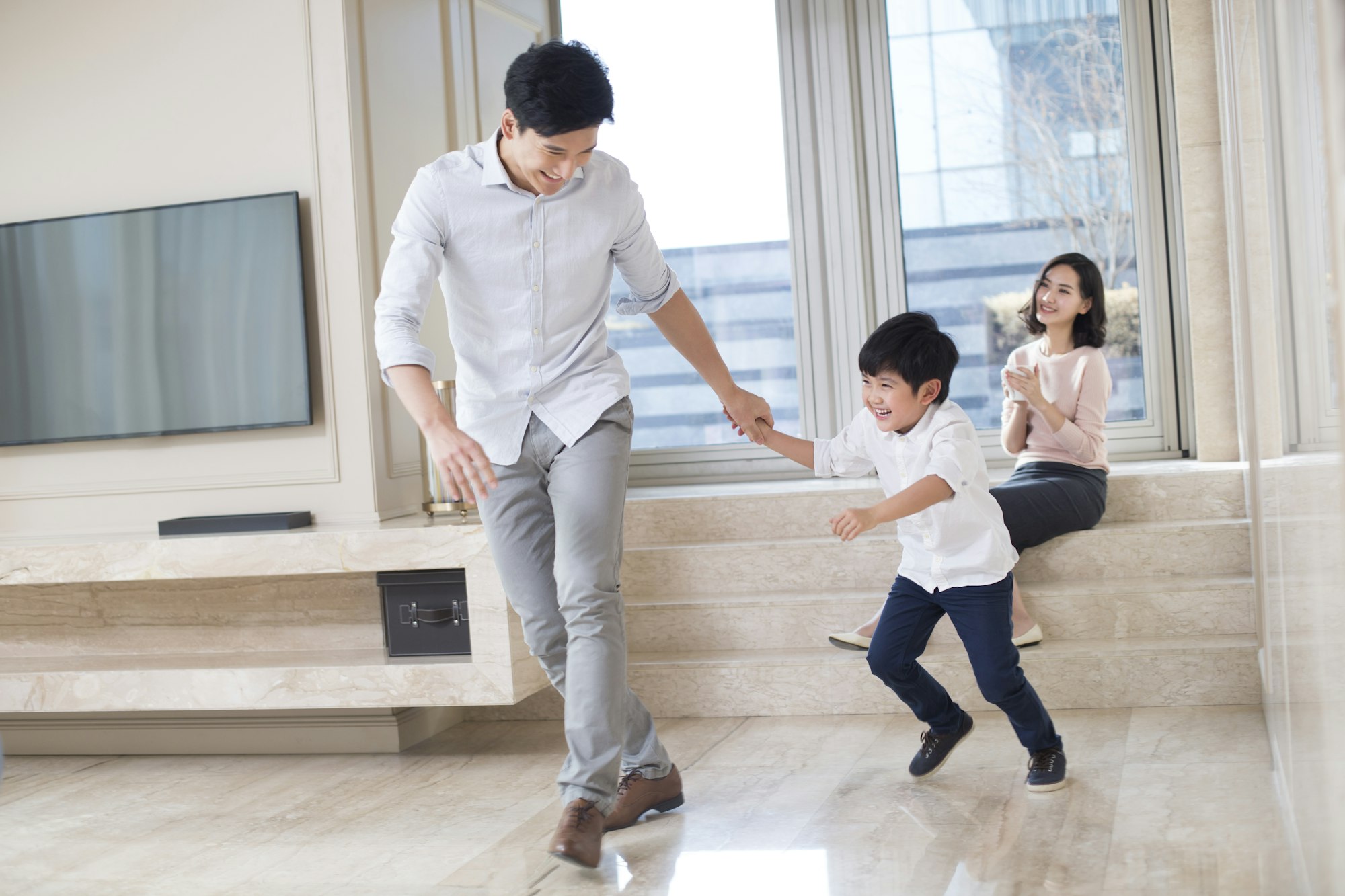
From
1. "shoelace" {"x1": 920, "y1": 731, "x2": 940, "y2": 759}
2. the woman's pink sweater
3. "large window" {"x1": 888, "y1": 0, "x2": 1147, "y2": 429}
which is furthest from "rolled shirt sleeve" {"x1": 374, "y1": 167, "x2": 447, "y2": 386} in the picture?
"large window" {"x1": 888, "y1": 0, "x2": 1147, "y2": 429}

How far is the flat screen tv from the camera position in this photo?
3410 mm

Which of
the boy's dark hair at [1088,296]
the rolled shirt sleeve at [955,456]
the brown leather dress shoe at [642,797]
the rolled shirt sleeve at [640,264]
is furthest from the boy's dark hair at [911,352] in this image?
the boy's dark hair at [1088,296]

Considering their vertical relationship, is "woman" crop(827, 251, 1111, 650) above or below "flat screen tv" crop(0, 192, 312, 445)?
below

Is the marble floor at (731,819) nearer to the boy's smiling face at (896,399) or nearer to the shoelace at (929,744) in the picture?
the shoelace at (929,744)

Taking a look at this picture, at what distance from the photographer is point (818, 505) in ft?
12.3

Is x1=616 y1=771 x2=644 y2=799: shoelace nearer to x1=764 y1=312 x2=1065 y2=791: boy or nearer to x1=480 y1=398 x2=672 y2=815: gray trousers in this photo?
x1=480 y1=398 x2=672 y2=815: gray trousers

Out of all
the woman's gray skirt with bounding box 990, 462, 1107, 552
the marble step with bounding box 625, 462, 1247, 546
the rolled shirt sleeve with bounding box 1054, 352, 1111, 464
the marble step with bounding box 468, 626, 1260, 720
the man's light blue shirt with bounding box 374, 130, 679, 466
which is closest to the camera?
the man's light blue shirt with bounding box 374, 130, 679, 466

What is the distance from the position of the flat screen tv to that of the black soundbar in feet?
0.85

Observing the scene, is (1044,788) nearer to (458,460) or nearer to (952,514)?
(952,514)

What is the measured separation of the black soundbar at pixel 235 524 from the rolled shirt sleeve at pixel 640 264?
53.8 inches

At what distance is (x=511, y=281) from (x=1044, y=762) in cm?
141

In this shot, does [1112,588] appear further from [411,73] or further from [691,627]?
[411,73]

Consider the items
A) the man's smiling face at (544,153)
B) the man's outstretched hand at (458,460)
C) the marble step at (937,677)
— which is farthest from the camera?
the marble step at (937,677)

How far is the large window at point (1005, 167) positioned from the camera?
436cm
